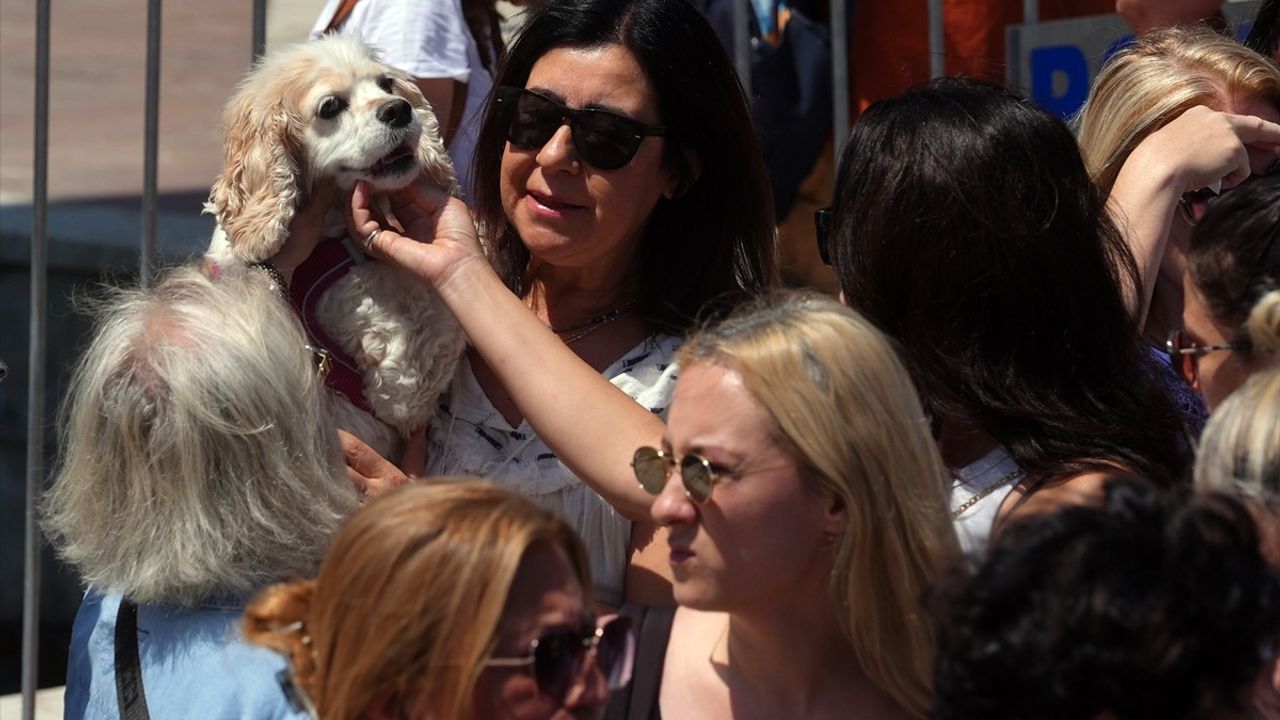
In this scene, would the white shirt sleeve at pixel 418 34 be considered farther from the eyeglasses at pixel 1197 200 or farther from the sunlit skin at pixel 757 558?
the sunlit skin at pixel 757 558

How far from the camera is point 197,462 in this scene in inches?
92.3

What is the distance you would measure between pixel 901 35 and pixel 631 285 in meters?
1.83

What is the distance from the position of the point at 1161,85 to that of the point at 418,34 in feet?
6.08

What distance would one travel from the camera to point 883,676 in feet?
7.18

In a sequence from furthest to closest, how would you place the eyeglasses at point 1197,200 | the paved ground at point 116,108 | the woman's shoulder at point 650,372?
the paved ground at point 116,108, the eyeglasses at point 1197,200, the woman's shoulder at point 650,372

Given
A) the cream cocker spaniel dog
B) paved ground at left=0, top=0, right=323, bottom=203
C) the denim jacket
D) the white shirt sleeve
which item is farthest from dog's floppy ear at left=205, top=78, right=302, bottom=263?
paved ground at left=0, top=0, right=323, bottom=203

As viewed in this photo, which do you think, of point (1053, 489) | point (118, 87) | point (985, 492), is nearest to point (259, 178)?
point (985, 492)

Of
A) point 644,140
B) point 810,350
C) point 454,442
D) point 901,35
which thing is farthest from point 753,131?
point 901,35

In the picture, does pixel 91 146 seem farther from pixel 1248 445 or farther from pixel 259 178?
pixel 1248 445

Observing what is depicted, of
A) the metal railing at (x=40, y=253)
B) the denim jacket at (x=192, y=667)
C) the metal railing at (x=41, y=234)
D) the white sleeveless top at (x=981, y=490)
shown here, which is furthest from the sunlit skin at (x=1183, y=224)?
the metal railing at (x=40, y=253)

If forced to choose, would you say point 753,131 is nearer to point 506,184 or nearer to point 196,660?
point 506,184

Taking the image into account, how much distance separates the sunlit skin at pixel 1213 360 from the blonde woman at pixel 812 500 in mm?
490

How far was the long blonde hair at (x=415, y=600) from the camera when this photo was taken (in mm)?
1840

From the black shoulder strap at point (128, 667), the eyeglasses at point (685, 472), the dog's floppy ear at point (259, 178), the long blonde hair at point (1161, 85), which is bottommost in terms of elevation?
the black shoulder strap at point (128, 667)
